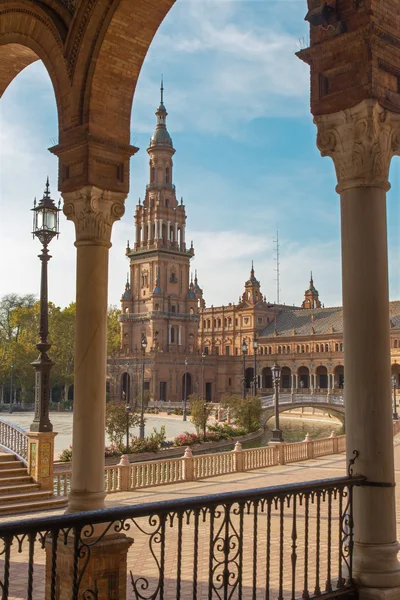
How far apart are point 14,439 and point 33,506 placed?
2143 mm

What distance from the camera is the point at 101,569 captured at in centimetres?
539

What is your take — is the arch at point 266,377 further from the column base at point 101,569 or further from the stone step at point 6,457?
the column base at point 101,569

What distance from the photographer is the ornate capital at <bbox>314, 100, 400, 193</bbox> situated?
4.78 meters

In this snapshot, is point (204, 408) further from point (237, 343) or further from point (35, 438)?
point (237, 343)

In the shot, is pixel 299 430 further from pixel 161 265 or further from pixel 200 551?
pixel 200 551

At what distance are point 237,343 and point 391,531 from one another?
9142cm

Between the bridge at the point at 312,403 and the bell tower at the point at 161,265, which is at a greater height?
the bell tower at the point at 161,265

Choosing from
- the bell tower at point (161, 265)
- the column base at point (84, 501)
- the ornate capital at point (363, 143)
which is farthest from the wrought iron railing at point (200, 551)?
the bell tower at point (161, 265)

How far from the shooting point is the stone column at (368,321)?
4445 mm

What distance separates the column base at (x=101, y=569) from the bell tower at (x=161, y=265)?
75.6 metres

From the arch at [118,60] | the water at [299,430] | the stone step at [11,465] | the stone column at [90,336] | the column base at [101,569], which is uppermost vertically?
the arch at [118,60]

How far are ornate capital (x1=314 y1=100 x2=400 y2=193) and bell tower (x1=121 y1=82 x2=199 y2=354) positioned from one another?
7628 cm

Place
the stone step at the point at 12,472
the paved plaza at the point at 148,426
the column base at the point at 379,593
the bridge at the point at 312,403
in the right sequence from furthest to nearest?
1. the bridge at the point at 312,403
2. the paved plaza at the point at 148,426
3. the stone step at the point at 12,472
4. the column base at the point at 379,593

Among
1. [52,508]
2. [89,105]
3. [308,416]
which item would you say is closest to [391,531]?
[89,105]
